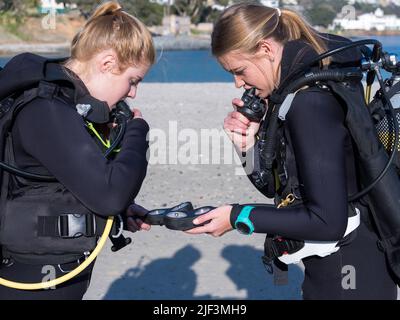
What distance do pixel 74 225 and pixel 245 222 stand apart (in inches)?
24.4

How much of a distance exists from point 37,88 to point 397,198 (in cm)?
132

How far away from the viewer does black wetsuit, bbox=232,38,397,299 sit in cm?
202

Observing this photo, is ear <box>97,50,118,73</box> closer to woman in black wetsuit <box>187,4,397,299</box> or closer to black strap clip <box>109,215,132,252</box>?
Answer: woman in black wetsuit <box>187,4,397,299</box>

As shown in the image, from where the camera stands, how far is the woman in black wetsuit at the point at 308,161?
2.03 meters

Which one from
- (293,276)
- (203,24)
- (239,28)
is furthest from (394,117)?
(203,24)

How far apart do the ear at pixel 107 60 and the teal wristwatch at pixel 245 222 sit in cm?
73

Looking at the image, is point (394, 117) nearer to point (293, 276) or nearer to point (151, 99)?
point (293, 276)

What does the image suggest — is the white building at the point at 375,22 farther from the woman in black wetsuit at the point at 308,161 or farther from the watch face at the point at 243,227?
the watch face at the point at 243,227

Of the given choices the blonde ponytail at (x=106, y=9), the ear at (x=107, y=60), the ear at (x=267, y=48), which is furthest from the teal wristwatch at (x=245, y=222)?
the blonde ponytail at (x=106, y=9)

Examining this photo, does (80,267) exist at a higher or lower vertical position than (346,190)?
lower

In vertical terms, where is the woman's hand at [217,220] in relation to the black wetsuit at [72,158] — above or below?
below

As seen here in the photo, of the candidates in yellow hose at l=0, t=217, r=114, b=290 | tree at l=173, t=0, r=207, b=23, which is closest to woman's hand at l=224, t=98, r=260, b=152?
yellow hose at l=0, t=217, r=114, b=290

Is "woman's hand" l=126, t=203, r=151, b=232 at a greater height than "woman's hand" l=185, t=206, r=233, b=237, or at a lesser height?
lesser
